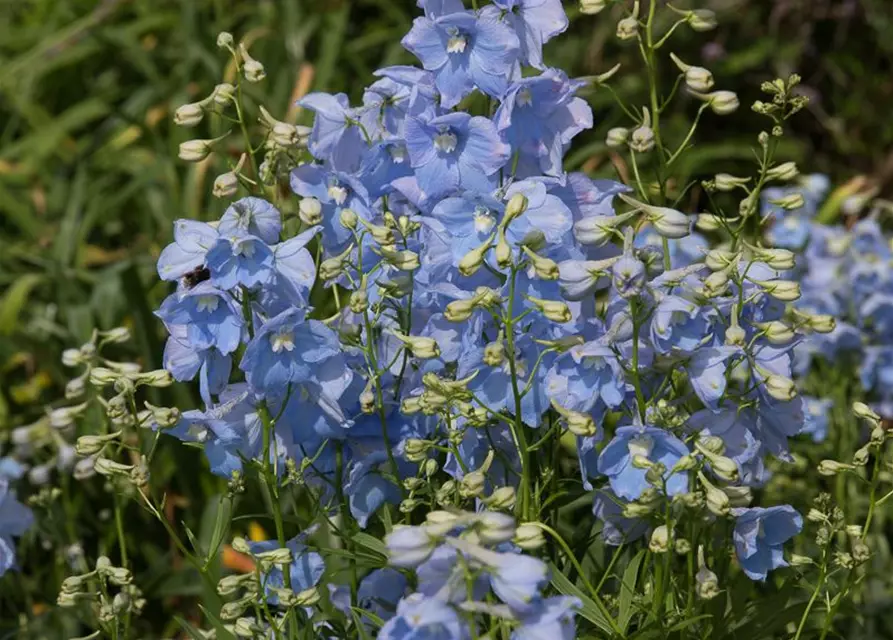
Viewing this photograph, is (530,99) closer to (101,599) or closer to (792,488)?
(101,599)

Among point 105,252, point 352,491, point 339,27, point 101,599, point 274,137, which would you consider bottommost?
point 105,252

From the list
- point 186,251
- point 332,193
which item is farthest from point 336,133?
point 186,251

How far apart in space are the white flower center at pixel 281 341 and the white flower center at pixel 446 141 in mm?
321

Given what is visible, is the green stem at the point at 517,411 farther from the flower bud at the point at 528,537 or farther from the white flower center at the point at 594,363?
the flower bud at the point at 528,537

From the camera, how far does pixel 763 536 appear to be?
183 cm

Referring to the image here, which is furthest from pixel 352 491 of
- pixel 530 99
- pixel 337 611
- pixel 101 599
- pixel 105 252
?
pixel 105 252

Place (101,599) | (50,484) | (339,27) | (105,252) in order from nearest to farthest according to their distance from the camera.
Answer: (101,599) → (50,484) → (105,252) → (339,27)

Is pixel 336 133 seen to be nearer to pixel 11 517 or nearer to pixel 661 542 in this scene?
pixel 661 542

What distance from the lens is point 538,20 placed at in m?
1.81

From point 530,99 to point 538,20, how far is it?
0.11 meters

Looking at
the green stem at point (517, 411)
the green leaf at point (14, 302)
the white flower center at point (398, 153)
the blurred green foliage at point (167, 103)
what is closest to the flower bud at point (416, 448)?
the green stem at point (517, 411)

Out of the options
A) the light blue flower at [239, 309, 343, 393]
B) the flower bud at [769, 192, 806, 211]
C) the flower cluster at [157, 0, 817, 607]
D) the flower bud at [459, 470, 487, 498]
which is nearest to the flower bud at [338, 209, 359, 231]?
the flower cluster at [157, 0, 817, 607]

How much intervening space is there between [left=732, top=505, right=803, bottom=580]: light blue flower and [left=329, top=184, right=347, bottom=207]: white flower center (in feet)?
2.29

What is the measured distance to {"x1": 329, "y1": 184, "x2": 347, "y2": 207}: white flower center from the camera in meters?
1.87
